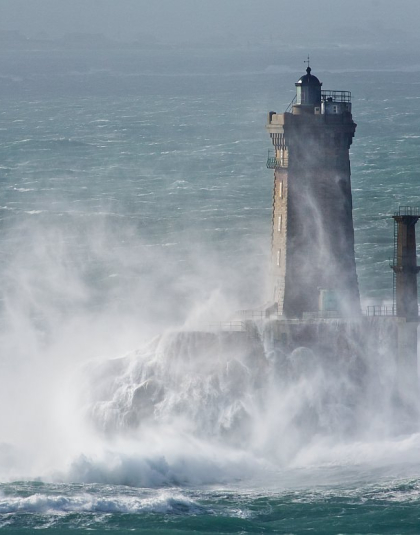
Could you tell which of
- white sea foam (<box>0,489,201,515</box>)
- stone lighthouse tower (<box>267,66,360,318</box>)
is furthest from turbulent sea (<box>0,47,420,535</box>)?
stone lighthouse tower (<box>267,66,360,318</box>)

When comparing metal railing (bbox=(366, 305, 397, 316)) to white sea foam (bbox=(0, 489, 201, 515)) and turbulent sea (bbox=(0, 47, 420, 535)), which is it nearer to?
turbulent sea (bbox=(0, 47, 420, 535))

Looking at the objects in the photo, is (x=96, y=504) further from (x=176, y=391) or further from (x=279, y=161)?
(x=279, y=161)

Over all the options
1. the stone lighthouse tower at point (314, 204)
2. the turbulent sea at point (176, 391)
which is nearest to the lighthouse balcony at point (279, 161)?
the stone lighthouse tower at point (314, 204)

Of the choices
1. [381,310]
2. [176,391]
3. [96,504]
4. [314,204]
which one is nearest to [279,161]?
[314,204]

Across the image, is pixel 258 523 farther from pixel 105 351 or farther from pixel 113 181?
pixel 113 181

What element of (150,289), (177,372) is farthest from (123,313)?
(177,372)

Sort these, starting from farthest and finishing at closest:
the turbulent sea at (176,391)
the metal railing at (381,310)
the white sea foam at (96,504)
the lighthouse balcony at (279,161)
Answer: the metal railing at (381,310) → the lighthouse balcony at (279,161) → the turbulent sea at (176,391) → the white sea foam at (96,504)

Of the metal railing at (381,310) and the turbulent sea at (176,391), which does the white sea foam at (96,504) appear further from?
the metal railing at (381,310)

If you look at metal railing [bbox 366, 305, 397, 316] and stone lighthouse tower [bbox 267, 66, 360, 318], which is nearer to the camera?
stone lighthouse tower [bbox 267, 66, 360, 318]

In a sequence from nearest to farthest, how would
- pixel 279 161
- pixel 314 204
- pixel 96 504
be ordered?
pixel 96 504
pixel 314 204
pixel 279 161
